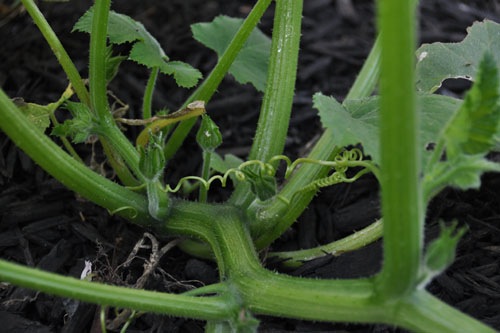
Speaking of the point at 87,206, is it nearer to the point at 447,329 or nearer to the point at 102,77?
the point at 102,77

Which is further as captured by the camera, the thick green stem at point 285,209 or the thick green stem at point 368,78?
the thick green stem at point 368,78

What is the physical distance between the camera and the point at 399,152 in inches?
38.5

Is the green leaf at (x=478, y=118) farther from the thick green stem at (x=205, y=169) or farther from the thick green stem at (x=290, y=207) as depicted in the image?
the thick green stem at (x=205, y=169)

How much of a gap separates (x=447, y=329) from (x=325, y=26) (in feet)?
5.87

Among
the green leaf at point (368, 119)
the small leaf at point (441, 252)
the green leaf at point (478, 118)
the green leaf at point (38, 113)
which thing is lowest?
the green leaf at point (38, 113)

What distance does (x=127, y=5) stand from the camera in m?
2.54

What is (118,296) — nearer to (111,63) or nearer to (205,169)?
(205,169)

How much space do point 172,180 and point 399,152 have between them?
3.47 feet

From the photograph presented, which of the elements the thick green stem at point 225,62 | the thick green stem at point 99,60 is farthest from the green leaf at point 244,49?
the thick green stem at point 99,60

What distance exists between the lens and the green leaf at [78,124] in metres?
1.49

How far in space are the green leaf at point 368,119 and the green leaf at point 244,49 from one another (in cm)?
53

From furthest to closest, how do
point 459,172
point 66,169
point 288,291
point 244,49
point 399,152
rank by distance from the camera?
point 244,49 < point 66,169 < point 288,291 < point 459,172 < point 399,152

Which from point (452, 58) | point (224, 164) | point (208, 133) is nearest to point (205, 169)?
point (208, 133)

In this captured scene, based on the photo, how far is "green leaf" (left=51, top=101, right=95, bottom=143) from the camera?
4.90 feet
